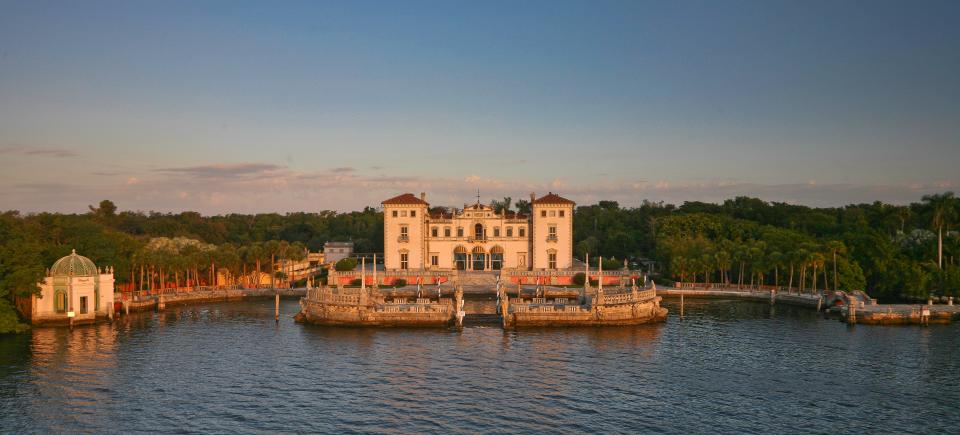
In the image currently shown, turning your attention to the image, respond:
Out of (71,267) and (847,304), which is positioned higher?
(71,267)

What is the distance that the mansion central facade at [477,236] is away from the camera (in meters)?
100

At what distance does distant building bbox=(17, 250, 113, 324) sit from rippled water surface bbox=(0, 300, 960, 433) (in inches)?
88.0

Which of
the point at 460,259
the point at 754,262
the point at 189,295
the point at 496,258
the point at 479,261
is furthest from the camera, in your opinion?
the point at 479,261

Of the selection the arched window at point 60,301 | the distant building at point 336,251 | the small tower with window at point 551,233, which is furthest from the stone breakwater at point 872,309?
the distant building at point 336,251

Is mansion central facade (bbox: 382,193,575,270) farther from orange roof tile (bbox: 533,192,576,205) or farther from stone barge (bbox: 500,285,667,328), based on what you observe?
stone barge (bbox: 500,285,667,328)

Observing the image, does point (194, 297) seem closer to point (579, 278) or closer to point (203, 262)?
point (203, 262)

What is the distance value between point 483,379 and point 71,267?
133ft

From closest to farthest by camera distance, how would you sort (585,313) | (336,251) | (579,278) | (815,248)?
(585,313) < (815,248) < (579,278) < (336,251)

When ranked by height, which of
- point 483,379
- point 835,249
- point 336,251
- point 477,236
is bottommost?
point 483,379

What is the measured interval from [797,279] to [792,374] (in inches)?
1750

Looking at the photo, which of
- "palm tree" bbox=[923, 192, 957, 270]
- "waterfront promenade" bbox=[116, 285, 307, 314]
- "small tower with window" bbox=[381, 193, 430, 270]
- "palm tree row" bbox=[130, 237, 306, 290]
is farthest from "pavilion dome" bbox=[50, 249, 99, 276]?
"palm tree" bbox=[923, 192, 957, 270]

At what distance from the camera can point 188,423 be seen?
33.5 m

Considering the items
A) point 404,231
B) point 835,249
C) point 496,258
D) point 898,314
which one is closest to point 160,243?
point 404,231

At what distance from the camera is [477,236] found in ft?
334
